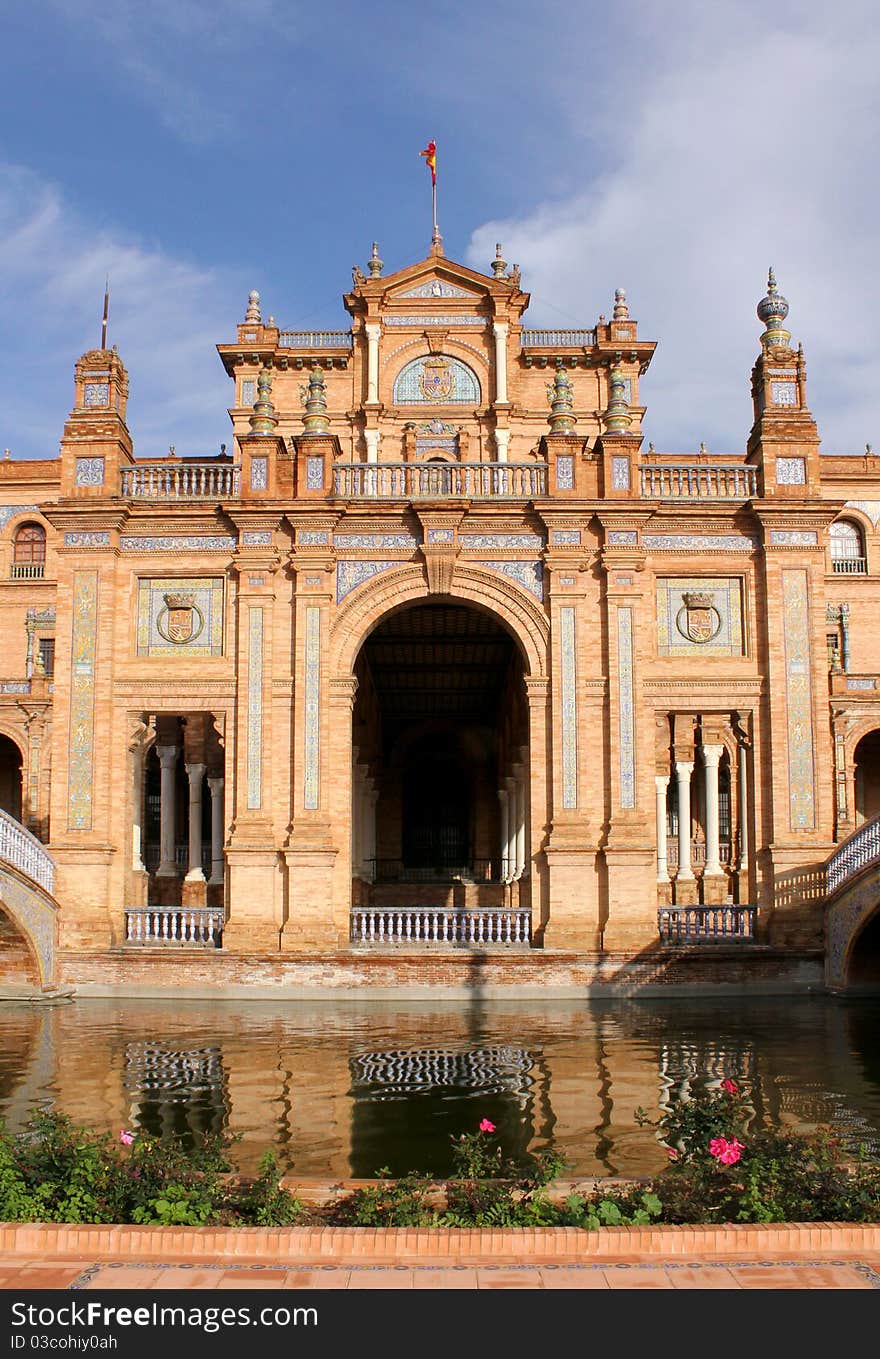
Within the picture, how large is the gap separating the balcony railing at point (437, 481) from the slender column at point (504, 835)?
10.4 meters

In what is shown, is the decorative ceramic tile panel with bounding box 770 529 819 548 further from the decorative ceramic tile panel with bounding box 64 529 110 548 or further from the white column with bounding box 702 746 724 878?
the decorative ceramic tile panel with bounding box 64 529 110 548

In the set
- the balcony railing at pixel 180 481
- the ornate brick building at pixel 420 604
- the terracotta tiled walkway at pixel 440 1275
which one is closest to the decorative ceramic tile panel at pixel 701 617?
the ornate brick building at pixel 420 604

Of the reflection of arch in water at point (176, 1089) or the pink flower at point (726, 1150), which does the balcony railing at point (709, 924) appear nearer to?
the reflection of arch in water at point (176, 1089)

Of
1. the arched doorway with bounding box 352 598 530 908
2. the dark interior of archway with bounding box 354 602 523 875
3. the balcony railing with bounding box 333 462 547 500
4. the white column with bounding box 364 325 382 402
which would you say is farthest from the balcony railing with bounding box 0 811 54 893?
the white column with bounding box 364 325 382 402

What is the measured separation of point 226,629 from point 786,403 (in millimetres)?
10329

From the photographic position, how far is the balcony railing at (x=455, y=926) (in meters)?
20.3

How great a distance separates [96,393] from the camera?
70.7 ft

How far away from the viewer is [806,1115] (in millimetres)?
11047

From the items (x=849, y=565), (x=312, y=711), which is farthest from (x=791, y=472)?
(x=849, y=565)

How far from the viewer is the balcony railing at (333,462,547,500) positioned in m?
21.2

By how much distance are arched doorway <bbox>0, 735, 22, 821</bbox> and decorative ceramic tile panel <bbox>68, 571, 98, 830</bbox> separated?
15.5 meters

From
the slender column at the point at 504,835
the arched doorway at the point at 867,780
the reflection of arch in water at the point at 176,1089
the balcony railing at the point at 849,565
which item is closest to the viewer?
the reflection of arch in water at the point at 176,1089

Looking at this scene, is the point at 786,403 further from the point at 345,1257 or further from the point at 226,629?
the point at 345,1257

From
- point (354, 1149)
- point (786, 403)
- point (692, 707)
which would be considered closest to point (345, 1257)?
point (354, 1149)
